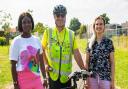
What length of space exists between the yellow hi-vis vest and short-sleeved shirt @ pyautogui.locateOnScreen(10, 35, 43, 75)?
1.81 feet

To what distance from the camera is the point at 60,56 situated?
703cm

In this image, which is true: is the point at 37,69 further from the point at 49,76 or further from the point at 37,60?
the point at 49,76

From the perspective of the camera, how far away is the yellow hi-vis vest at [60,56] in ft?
23.1

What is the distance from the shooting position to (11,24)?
60.1 m

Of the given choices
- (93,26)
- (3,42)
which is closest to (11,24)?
(3,42)

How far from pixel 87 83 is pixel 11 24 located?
175 feet

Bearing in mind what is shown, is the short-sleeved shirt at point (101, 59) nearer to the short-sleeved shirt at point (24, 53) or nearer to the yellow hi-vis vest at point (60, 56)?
the yellow hi-vis vest at point (60, 56)

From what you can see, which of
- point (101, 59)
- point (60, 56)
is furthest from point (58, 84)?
point (101, 59)

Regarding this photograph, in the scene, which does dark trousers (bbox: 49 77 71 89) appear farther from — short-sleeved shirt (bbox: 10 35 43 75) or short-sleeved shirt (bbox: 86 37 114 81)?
short-sleeved shirt (bbox: 10 35 43 75)

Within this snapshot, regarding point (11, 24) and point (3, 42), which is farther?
point (3, 42)

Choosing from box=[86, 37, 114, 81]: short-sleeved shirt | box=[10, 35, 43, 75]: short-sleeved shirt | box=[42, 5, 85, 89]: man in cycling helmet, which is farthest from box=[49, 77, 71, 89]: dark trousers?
box=[10, 35, 43, 75]: short-sleeved shirt

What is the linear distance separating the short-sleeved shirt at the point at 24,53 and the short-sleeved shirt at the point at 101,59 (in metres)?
1.19

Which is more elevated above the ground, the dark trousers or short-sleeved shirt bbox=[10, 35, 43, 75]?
short-sleeved shirt bbox=[10, 35, 43, 75]

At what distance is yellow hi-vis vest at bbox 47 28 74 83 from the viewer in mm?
7047
